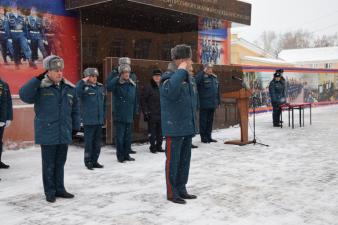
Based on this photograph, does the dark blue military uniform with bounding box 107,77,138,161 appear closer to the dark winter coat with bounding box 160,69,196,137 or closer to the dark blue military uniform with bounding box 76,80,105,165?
the dark blue military uniform with bounding box 76,80,105,165

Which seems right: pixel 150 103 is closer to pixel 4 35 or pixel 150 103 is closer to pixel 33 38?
pixel 33 38

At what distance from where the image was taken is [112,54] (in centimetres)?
1259

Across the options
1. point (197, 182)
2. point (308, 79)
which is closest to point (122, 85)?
point (197, 182)

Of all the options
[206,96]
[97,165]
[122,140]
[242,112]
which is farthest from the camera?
[206,96]

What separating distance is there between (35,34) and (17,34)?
1.62 feet

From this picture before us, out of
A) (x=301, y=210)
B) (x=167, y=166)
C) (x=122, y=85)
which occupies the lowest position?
(x=301, y=210)

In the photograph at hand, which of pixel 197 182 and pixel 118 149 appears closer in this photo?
pixel 197 182

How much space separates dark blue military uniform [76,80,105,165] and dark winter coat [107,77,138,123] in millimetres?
513

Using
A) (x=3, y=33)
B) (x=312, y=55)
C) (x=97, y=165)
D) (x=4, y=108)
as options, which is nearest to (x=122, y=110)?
(x=97, y=165)

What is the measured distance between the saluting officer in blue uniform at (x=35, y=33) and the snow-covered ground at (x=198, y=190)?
Answer: 249cm

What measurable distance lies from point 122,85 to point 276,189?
3.79m

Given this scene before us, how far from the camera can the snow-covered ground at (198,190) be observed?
4.83 meters

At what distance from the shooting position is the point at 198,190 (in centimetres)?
604

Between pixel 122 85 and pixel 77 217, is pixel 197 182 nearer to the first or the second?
pixel 77 217
